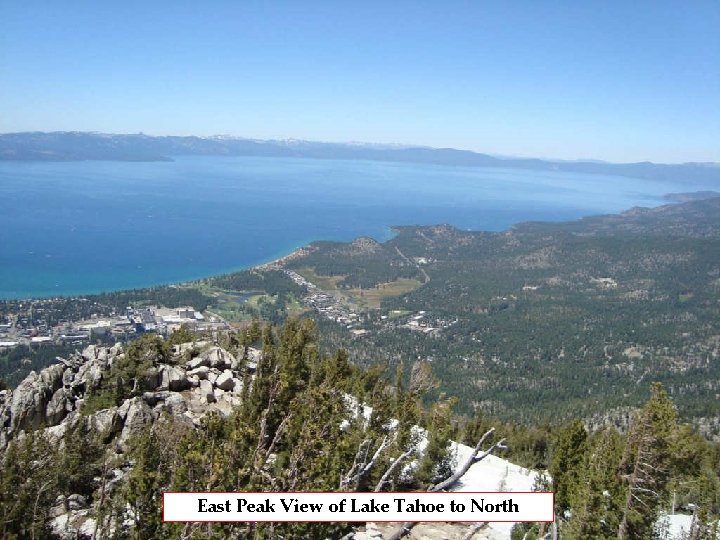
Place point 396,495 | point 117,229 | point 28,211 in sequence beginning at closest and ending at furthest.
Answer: point 396,495 < point 117,229 < point 28,211

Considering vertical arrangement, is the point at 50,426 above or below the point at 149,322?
above

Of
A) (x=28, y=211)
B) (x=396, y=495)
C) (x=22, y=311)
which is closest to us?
(x=396, y=495)

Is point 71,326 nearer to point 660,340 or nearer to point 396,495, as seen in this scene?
point 396,495

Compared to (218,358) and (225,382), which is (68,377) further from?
(225,382)

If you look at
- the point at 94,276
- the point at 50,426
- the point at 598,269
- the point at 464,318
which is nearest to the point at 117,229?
the point at 94,276

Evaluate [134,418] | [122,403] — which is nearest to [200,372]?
[122,403]

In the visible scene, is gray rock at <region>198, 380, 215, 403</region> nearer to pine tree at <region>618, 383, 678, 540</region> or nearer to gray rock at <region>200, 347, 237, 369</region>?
gray rock at <region>200, 347, 237, 369</region>

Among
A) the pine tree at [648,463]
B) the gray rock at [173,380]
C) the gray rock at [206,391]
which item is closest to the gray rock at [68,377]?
the gray rock at [173,380]

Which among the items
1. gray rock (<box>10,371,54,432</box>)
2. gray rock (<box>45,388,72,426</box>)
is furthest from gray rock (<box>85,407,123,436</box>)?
gray rock (<box>10,371,54,432</box>)

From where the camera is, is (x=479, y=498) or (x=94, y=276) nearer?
(x=479, y=498)
